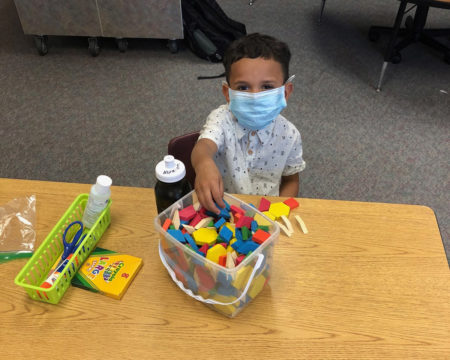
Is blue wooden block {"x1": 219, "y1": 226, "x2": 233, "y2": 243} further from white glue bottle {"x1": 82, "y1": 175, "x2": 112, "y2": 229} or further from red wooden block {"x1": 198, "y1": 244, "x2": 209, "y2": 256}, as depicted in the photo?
white glue bottle {"x1": 82, "y1": 175, "x2": 112, "y2": 229}

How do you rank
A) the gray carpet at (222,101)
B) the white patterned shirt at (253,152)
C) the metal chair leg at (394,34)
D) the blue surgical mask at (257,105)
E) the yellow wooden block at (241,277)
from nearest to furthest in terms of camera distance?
the yellow wooden block at (241,277)
the blue surgical mask at (257,105)
the white patterned shirt at (253,152)
the gray carpet at (222,101)
the metal chair leg at (394,34)

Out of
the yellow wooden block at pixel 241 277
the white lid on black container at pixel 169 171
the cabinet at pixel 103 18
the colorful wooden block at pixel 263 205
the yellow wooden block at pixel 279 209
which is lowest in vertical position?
the cabinet at pixel 103 18

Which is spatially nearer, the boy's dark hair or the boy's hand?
the boy's hand

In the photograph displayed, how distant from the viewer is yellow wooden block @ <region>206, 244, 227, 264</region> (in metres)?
0.63

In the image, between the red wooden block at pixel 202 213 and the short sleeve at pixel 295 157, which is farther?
the short sleeve at pixel 295 157

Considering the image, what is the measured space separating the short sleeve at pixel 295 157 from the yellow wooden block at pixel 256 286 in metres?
0.52

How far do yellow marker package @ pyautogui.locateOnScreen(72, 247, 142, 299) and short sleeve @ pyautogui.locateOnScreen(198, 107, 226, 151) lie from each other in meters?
0.37

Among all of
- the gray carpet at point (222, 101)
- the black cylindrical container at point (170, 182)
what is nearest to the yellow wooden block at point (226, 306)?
the black cylindrical container at point (170, 182)

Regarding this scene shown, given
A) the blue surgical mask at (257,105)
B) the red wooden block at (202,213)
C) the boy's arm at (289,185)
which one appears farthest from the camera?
the boy's arm at (289,185)

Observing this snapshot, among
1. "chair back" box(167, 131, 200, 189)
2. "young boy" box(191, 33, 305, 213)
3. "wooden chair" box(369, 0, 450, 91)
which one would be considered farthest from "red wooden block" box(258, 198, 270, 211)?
"wooden chair" box(369, 0, 450, 91)

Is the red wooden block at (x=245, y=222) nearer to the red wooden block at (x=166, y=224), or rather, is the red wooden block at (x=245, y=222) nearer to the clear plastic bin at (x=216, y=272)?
the clear plastic bin at (x=216, y=272)

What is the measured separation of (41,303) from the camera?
27.5 inches

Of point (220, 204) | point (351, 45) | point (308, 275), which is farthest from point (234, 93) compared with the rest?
point (351, 45)

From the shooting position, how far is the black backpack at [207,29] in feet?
8.77
